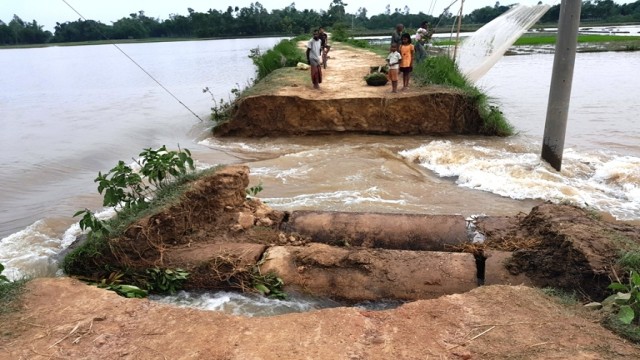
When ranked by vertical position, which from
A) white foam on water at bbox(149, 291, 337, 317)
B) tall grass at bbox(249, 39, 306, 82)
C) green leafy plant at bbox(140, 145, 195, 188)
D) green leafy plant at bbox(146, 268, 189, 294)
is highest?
tall grass at bbox(249, 39, 306, 82)

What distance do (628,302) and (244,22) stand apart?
77.2m

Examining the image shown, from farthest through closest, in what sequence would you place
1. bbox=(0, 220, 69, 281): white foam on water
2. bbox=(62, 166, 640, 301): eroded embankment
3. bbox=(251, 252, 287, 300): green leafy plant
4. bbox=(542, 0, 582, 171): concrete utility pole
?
bbox=(542, 0, 582, 171): concrete utility pole
bbox=(0, 220, 69, 281): white foam on water
bbox=(251, 252, 287, 300): green leafy plant
bbox=(62, 166, 640, 301): eroded embankment

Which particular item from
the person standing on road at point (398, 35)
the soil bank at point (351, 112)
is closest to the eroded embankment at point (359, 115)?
the soil bank at point (351, 112)

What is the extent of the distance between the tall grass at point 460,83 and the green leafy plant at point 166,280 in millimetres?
7637

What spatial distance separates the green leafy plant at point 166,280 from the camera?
4191 millimetres

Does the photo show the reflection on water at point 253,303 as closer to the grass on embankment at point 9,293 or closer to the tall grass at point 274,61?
the grass on embankment at point 9,293

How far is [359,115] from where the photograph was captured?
10531 mm

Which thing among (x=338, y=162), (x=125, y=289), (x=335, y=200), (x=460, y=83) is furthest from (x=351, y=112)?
(x=125, y=289)

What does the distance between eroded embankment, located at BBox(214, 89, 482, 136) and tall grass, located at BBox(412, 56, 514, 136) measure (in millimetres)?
171

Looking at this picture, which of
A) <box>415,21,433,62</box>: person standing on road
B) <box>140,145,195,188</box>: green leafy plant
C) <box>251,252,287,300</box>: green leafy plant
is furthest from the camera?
<box>415,21,433,62</box>: person standing on road

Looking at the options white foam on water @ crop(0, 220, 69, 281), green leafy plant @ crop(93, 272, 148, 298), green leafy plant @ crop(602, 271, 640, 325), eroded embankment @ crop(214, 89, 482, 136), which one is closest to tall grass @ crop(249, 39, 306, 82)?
eroded embankment @ crop(214, 89, 482, 136)

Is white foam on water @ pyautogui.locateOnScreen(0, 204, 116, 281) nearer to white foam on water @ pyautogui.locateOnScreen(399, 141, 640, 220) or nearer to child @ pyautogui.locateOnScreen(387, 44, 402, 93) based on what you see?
white foam on water @ pyautogui.locateOnScreen(399, 141, 640, 220)

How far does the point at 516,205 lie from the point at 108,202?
514 cm

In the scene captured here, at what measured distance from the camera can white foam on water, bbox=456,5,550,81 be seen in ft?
35.1
